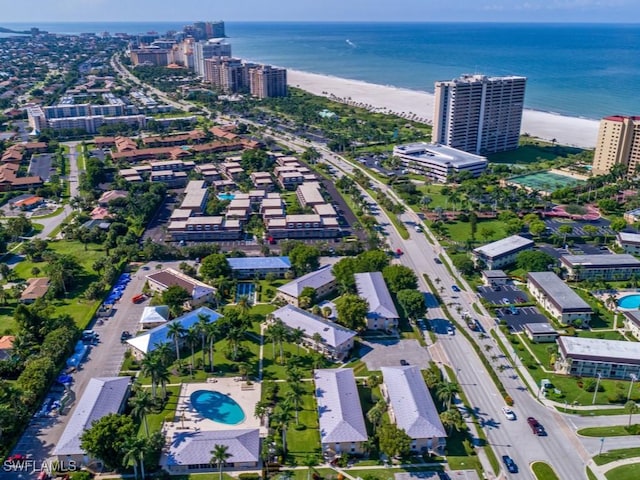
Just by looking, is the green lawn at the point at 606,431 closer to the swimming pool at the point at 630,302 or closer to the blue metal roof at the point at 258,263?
the swimming pool at the point at 630,302

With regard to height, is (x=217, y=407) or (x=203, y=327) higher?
(x=203, y=327)

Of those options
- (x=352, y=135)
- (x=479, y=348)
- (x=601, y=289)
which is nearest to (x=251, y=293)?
(x=479, y=348)

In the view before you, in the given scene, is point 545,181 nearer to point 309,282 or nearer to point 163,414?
point 309,282

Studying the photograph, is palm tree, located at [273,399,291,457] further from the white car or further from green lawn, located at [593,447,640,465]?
green lawn, located at [593,447,640,465]

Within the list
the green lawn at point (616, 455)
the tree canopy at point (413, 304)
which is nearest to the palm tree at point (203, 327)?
the tree canopy at point (413, 304)

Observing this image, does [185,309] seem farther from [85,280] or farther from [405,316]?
[405,316]

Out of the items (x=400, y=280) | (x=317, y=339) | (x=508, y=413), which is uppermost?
(x=400, y=280)

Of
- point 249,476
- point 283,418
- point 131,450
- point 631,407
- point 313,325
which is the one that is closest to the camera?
point 131,450

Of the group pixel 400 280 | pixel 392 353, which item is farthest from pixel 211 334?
pixel 400 280
